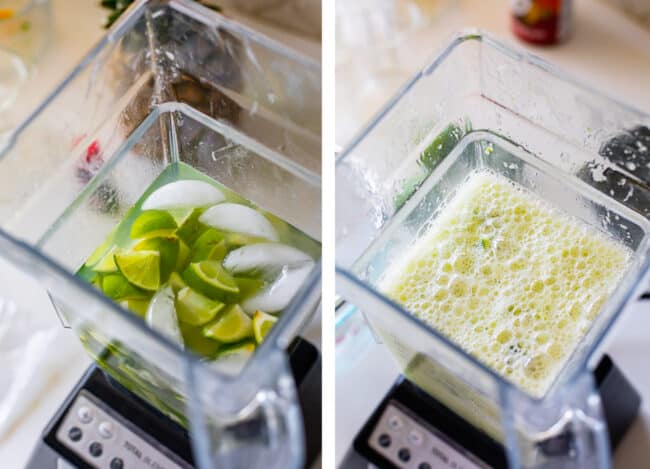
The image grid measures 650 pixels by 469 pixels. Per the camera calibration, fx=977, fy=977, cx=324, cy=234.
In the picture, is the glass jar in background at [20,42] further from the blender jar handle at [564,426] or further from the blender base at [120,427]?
the blender jar handle at [564,426]

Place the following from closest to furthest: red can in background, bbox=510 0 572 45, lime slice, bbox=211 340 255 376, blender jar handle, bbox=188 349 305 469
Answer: blender jar handle, bbox=188 349 305 469
lime slice, bbox=211 340 255 376
red can in background, bbox=510 0 572 45

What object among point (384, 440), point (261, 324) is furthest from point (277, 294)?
point (384, 440)

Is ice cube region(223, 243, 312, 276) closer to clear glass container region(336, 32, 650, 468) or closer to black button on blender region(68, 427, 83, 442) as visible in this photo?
clear glass container region(336, 32, 650, 468)

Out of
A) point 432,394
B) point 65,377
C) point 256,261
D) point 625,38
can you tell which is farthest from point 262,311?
point 625,38

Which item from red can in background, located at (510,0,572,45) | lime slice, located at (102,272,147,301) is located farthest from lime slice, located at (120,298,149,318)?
red can in background, located at (510,0,572,45)

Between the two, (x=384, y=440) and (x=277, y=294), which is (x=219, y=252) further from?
(x=384, y=440)

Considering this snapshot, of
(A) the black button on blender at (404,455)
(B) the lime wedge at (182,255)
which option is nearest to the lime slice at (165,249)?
(B) the lime wedge at (182,255)
